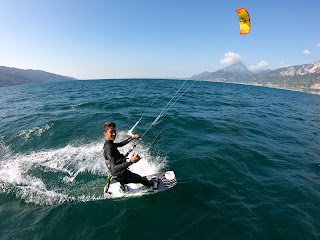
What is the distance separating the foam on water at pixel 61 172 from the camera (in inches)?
377

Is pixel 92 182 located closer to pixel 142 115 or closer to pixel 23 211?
pixel 23 211

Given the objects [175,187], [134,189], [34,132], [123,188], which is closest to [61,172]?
[123,188]

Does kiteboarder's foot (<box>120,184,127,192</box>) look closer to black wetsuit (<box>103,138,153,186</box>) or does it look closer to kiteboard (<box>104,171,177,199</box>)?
kiteboard (<box>104,171,177,199</box>)

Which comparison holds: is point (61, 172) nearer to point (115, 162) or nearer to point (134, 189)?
point (134, 189)

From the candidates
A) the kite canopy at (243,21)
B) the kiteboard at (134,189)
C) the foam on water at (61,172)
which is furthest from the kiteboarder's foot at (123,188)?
the kite canopy at (243,21)

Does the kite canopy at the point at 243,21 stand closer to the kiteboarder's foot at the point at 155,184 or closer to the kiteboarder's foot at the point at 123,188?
the kiteboarder's foot at the point at 155,184

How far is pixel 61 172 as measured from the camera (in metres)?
11.5

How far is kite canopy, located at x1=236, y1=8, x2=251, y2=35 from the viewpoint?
1495 cm

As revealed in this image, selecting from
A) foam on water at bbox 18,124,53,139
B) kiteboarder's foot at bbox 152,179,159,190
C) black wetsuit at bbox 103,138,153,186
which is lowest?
kiteboarder's foot at bbox 152,179,159,190

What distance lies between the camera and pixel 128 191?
29.9 feet

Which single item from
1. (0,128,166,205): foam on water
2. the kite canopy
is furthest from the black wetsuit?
the kite canopy

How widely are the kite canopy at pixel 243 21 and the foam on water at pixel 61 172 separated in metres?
10.4

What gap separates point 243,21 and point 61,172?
15.0 metres

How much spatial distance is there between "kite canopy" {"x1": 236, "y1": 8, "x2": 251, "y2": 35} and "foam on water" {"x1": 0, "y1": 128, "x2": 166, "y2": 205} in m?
10.4
